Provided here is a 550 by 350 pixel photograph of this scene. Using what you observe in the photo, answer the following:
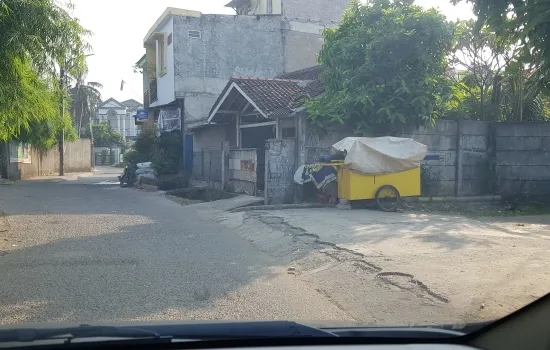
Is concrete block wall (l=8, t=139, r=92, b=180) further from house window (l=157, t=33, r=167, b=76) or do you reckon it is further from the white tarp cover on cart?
the white tarp cover on cart

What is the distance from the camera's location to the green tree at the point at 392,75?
15.0 meters

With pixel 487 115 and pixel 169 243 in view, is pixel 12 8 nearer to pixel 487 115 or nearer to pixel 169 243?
pixel 169 243

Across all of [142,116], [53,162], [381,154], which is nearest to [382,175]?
[381,154]

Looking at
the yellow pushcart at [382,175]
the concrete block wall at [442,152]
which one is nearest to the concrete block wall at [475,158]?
the concrete block wall at [442,152]

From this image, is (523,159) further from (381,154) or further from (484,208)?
(381,154)

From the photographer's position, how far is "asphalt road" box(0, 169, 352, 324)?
18.4ft

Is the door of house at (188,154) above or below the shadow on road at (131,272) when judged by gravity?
above

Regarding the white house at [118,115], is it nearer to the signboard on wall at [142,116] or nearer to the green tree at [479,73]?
the signboard on wall at [142,116]

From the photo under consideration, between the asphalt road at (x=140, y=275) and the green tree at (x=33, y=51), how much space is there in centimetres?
250

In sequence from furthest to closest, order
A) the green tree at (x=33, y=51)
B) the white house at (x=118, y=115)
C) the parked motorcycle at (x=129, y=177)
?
the white house at (x=118, y=115) < the parked motorcycle at (x=129, y=177) < the green tree at (x=33, y=51)

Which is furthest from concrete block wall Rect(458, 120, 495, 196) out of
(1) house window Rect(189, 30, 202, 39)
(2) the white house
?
Result: (2) the white house

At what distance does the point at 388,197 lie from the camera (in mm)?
14094

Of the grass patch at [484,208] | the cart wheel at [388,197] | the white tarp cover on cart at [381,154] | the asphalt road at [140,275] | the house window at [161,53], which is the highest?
the house window at [161,53]

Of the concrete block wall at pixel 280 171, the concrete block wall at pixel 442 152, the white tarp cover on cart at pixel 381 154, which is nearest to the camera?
the white tarp cover on cart at pixel 381 154
